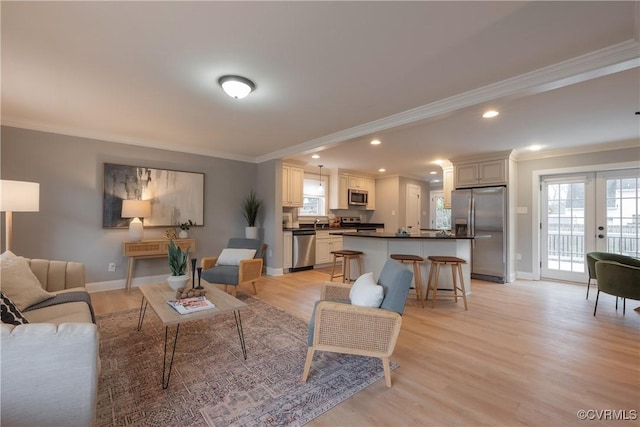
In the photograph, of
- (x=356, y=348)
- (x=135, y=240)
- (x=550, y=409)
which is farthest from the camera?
(x=135, y=240)

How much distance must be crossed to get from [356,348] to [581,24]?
101 inches

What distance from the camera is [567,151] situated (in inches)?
191

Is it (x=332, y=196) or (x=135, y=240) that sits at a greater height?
(x=332, y=196)

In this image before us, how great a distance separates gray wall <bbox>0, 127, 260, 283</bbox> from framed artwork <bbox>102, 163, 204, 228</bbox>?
0.34 feet

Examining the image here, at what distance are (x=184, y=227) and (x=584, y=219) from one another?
22.8 ft

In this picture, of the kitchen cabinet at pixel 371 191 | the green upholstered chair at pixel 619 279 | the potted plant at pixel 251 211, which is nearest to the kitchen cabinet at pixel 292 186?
the potted plant at pixel 251 211

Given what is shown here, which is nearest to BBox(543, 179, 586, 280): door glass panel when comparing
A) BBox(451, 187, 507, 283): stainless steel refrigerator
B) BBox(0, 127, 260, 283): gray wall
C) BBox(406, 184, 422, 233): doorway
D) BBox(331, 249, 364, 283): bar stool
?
BBox(451, 187, 507, 283): stainless steel refrigerator

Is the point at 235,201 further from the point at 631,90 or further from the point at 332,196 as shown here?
the point at 631,90

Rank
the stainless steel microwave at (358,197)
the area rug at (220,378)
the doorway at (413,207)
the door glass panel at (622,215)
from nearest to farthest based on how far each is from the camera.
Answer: the area rug at (220,378) < the door glass panel at (622,215) < the stainless steel microwave at (358,197) < the doorway at (413,207)

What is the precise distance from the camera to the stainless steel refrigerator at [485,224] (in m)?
5.07

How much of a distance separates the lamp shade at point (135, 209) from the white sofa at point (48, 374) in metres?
3.45

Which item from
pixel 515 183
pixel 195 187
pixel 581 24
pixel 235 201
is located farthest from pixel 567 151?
pixel 195 187

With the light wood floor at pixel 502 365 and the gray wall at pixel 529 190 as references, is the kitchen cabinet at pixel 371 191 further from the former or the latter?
the light wood floor at pixel 502 365

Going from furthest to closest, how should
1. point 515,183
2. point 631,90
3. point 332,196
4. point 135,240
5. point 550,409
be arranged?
point 332,196, point 515,183, point 135,240, point 631,90, point 550,409
